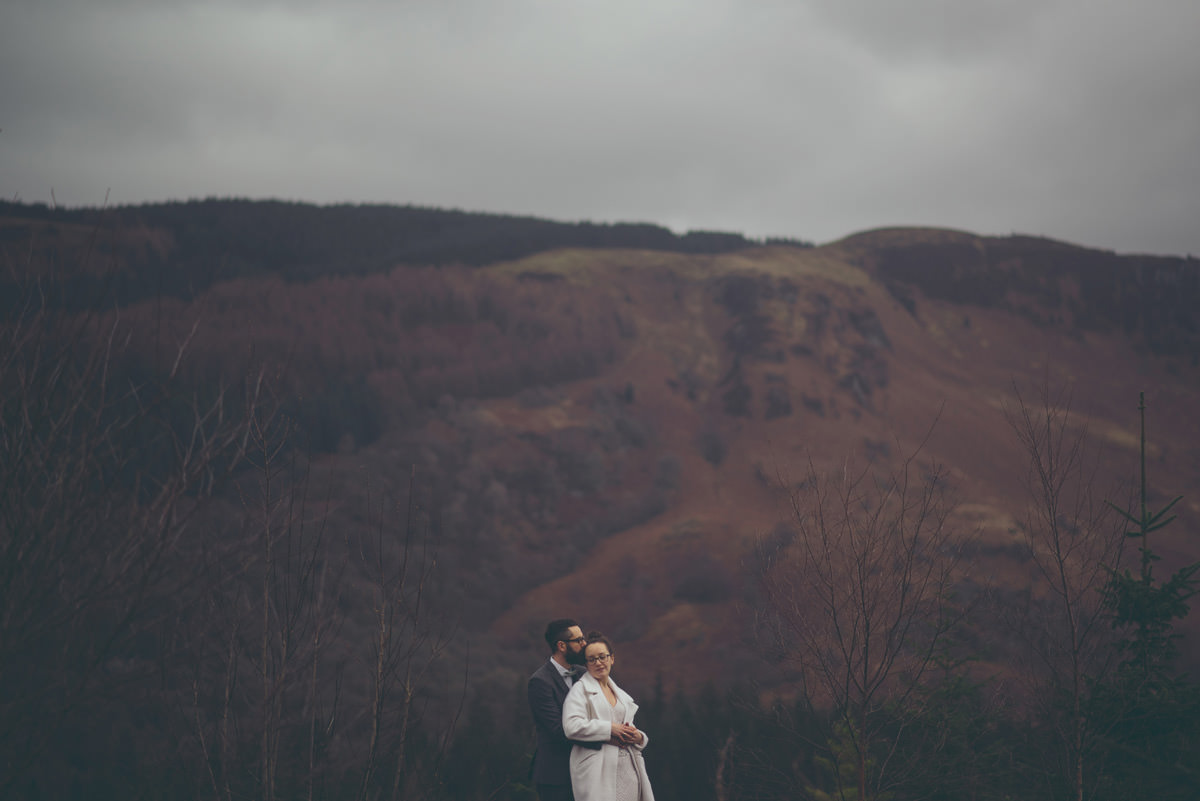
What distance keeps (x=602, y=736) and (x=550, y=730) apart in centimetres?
45

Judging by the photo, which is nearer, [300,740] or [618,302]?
[300,740]

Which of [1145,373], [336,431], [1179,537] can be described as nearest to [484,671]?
[336,431]

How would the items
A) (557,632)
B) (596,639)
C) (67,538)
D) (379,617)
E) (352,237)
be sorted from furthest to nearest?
(352,237), (379,617), (557,632), (596,639), (67,538)

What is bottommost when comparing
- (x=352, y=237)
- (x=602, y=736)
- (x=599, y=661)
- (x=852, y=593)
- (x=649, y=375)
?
(x=649, y=375)

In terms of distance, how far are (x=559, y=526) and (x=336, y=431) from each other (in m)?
24.5

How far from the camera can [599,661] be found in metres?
5.59

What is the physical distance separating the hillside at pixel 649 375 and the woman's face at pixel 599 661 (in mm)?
56739

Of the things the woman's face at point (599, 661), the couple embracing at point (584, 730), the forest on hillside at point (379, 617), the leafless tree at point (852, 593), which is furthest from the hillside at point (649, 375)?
the woman's face at point (599, 661)

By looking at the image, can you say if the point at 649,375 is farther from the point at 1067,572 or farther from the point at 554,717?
the point at 554,717

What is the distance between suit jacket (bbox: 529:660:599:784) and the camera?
5633mm

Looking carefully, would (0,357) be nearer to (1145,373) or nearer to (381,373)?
(381,373)

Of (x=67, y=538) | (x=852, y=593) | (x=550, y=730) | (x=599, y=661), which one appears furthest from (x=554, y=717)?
(x=67, y=538)

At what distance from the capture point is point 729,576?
71.2m

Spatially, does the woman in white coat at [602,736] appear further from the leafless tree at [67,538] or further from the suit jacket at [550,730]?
the leafless tree at [67,538]
